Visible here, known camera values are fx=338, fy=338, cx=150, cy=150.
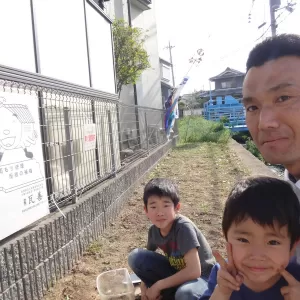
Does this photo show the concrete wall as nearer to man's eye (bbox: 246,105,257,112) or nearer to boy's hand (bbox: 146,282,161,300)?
boy's hand (bbox: 146,282,161,300)

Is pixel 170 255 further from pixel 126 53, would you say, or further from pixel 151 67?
pixel 151 67

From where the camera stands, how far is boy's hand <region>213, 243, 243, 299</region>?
1275 millimetres

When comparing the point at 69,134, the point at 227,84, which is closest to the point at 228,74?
the point at 227,84

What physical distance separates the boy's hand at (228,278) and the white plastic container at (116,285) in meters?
1.34

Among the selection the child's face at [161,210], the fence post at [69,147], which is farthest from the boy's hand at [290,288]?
the fence post at [69,147]

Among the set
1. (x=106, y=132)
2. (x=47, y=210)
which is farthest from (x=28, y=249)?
(x=106, y=132)

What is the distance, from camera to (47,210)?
2934 millimetres

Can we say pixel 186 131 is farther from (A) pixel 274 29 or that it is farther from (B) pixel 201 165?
(B) pixel 201 165

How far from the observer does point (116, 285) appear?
266 cm

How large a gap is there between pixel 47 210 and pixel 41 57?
62.6 inches

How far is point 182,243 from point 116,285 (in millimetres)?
819

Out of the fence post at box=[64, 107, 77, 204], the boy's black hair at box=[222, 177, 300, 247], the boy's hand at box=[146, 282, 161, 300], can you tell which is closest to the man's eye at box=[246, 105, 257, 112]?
the boy's black hair at box=[222, 177, 300, 247]

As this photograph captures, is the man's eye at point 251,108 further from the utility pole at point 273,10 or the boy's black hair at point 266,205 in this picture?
the utility pole at point 273,10

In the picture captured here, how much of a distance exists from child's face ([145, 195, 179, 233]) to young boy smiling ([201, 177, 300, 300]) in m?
0.92
